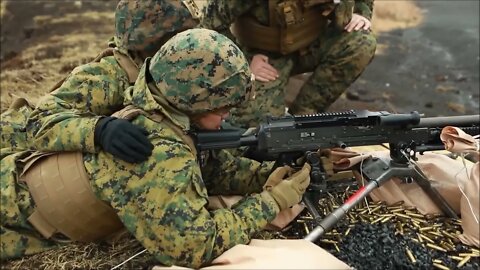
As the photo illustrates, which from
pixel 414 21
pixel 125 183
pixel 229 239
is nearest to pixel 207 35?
pixel 125 183

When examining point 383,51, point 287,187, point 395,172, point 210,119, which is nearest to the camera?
point 210,119

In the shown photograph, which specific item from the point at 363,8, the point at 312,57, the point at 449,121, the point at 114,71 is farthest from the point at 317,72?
the point at 114,71

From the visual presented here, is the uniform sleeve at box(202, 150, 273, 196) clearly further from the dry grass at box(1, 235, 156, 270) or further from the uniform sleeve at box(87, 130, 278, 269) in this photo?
the uniform sleeve at box(87, 130, 278, 269)

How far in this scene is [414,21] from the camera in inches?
448

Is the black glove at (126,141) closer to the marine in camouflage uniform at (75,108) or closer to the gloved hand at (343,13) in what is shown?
the marine in camouflage uniform at (75,108)

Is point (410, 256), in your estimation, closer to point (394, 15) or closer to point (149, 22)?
point (149, 22)

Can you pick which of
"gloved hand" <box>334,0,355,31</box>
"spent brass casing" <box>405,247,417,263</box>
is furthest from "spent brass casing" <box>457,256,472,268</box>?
"gloved hand" <box>334,0,355,31</box>

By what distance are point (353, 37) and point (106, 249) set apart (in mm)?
3040

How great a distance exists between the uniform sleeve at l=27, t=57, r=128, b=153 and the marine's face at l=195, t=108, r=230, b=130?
559mm

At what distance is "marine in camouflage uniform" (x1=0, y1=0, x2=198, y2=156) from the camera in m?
3.79

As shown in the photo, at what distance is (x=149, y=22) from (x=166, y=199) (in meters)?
1.37

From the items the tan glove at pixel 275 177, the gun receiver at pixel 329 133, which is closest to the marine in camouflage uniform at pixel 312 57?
the gun receiver at pixel 329 133

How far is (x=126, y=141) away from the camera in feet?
10.3

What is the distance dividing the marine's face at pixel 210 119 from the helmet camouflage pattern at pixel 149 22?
0.87m
